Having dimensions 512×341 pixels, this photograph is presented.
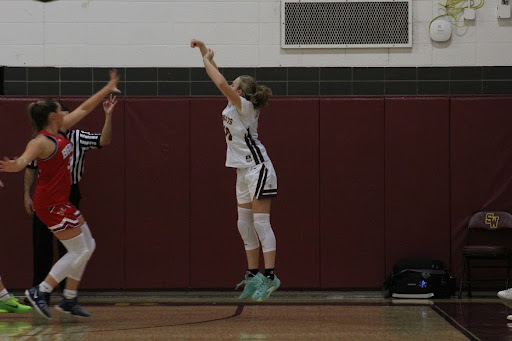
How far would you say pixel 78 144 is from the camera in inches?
332

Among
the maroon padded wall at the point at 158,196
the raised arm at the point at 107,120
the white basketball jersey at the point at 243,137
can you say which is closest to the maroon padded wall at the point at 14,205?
the maroon padded wall at the point at 158,196

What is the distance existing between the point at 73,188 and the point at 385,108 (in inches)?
132

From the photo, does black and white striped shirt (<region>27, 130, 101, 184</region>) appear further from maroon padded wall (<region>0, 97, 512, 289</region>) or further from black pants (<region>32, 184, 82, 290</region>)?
maroon padded wall (<region>0, 97, 512, 289</region>)

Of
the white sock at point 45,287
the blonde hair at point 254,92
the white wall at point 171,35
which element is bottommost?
the white sock at point 45,287

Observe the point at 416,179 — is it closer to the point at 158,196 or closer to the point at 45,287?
the point at 158,196

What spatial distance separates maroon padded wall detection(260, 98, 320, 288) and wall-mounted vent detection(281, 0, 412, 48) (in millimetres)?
817

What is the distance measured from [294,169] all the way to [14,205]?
298cm

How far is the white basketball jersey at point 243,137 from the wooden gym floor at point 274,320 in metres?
1.26

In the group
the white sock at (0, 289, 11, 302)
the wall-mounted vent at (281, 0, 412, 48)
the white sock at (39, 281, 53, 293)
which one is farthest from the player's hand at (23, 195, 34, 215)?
the wall-mounted vent at (281, 0, 412, 48)

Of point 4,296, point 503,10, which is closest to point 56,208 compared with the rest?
point 4,296

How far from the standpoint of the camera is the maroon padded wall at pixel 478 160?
9.19m

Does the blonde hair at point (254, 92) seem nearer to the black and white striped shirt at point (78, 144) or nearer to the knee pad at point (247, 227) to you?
the knee pad at point (247, 227)

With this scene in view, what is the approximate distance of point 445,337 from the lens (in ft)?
19.1

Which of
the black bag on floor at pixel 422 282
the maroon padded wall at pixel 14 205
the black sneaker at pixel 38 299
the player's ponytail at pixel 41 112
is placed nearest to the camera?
the black sneaker at pixel 38 299
